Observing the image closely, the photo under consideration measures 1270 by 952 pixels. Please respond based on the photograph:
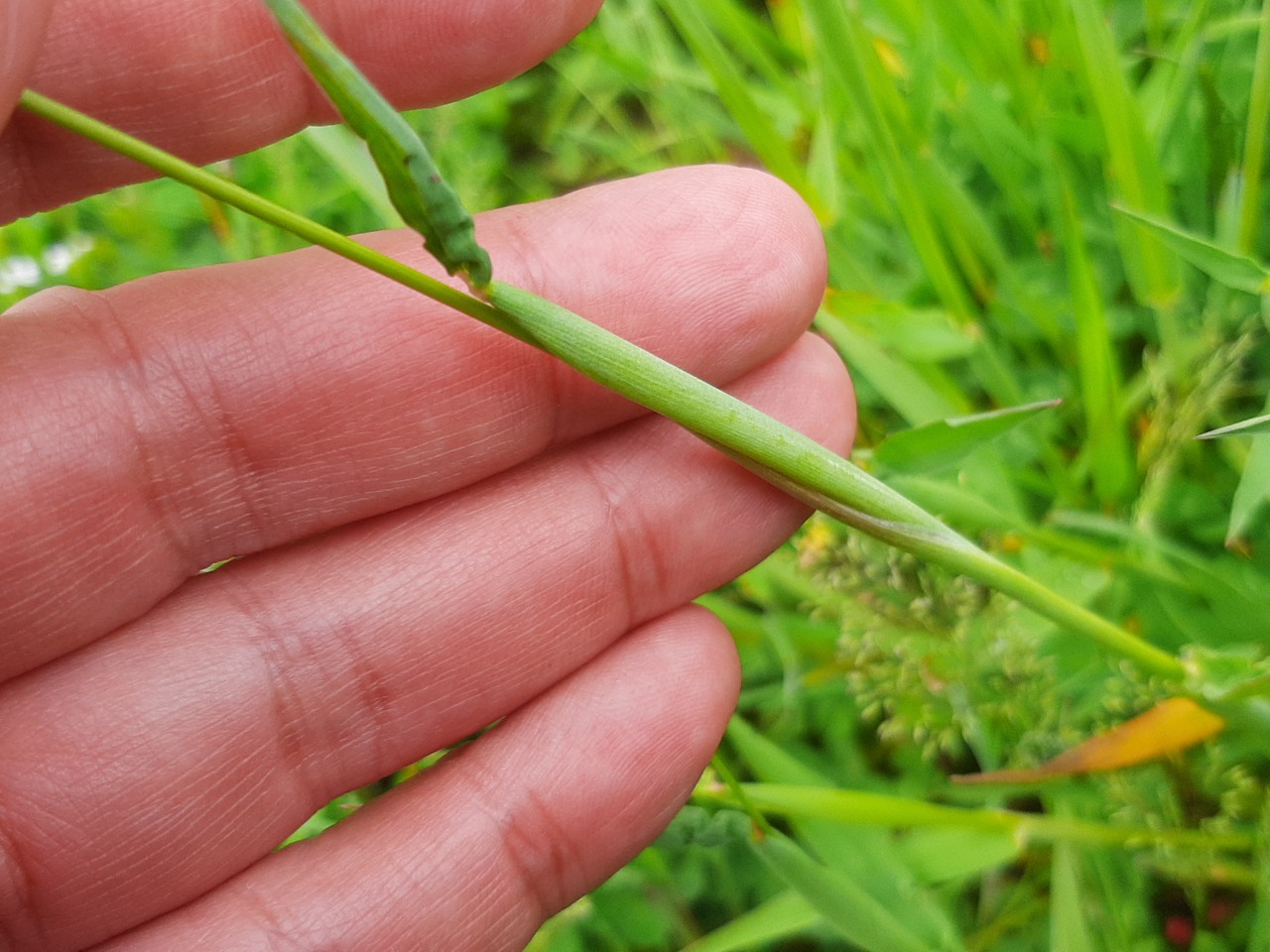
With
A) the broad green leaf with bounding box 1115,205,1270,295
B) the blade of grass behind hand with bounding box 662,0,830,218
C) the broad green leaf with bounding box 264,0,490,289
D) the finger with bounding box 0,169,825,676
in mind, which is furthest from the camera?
the blade of grass behind hand with bounding box 662,0,830,218

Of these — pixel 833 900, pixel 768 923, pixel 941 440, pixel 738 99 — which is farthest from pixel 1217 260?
pixel 768 923

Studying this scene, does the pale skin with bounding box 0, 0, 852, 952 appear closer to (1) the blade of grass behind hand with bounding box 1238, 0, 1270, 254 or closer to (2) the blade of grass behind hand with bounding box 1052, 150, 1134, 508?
(2) the blade of grass behind hand with bounding box 1052, 150, 1134, 508

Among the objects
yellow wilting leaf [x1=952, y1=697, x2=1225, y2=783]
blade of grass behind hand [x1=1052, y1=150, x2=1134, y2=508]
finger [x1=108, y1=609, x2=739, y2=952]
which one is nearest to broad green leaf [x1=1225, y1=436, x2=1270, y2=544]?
yellow wilting leaf [x1=952, y1=697, x2=1225, y2=783]

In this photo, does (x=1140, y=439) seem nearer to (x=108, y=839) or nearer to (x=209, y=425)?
(x=209, y=425)

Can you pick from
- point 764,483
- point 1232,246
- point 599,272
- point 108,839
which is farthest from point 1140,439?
point 108,839

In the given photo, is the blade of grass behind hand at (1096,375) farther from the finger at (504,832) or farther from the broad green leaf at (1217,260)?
the finger at (504,832)

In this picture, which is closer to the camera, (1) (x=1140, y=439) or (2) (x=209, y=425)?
(2) (x=209, y=425)

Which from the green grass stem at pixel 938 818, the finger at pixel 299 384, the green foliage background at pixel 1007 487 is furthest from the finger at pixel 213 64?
the green grass stem at pixel 938 818
